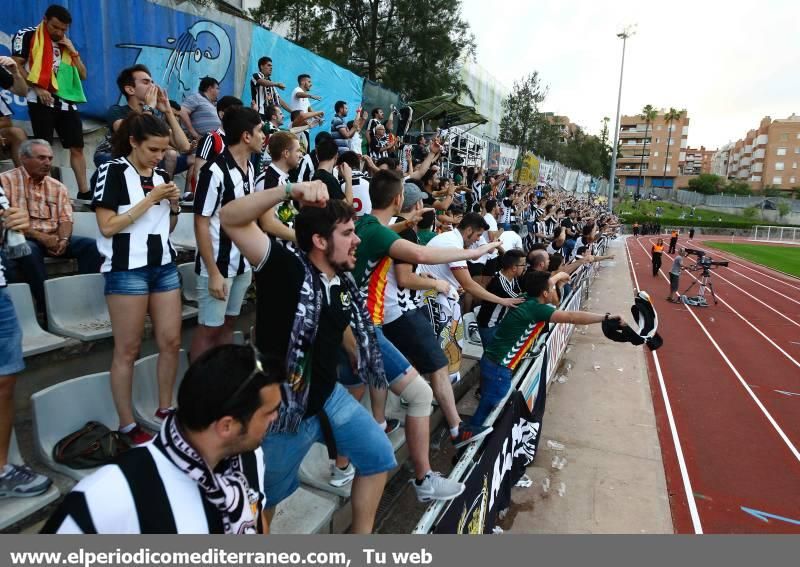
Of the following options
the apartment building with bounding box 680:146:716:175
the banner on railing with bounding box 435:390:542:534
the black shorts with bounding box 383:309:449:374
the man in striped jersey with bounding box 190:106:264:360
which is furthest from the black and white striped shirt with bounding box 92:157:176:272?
the apartment building with bounding box 680:146:716:175

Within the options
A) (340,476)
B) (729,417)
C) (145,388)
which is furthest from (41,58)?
(729,417)

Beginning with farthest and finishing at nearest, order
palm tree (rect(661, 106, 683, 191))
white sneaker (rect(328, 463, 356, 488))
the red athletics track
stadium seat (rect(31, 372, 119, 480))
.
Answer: palm tree (rect(661, 106, 683, 191)), the red athletics track, white sneaker (rect(328, 463, 356, 488)), stadium seat (rect(31, 372, 119, 480))

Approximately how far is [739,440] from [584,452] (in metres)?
2.66

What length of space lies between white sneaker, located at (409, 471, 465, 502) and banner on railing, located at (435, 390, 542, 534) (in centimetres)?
5

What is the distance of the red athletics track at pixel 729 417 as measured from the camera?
16.3 feet

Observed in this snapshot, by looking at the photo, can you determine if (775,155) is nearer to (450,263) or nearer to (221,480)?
(450,263)

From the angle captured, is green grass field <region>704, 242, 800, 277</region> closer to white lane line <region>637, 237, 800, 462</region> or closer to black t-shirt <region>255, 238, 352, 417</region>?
white lane line <region>637, 237, 800, 462</region>

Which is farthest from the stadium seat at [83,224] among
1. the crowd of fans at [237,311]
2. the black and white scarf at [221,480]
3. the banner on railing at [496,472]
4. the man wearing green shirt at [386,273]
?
the banner on railing at [496,472]

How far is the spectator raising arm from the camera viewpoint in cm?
201

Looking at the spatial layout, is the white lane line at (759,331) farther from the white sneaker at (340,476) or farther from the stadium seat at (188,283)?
the stadium seat at (188,283)

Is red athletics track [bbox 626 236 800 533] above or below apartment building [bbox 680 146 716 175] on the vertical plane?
below

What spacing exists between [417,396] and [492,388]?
72.5 inches

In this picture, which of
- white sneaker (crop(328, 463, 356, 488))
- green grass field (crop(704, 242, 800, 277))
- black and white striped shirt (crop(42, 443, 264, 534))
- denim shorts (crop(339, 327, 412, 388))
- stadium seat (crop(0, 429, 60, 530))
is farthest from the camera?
green grass field (crop(704, 242, 800, 277))
